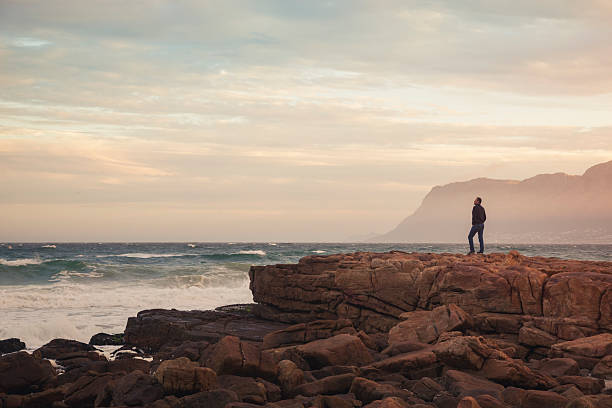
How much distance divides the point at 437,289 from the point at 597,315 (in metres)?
4.24

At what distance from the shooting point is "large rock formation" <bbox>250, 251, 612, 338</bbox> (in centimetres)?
1405

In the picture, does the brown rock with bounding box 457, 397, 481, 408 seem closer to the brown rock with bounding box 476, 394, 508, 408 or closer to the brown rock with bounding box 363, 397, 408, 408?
the brown rock with bounding box 476, 394, 508, 408

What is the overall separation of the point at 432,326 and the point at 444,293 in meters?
2.73

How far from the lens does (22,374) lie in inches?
439

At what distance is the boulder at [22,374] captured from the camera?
11.0 metres

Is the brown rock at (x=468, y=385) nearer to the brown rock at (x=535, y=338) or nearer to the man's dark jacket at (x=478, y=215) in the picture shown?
the brown rock at (x=535, y=338)

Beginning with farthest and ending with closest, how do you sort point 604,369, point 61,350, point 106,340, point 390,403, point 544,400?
1. point 106,340
2. point 61,350
3. point 604,369
4. point 544,400
5. point 390,403

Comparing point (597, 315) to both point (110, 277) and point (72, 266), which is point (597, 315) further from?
point (72, 266)

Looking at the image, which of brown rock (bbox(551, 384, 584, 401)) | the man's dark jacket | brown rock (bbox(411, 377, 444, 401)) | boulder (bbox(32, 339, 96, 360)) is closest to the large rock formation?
the man's dark jacket

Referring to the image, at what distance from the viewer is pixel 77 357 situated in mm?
14992

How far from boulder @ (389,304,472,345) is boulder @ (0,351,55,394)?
7339 millimetres

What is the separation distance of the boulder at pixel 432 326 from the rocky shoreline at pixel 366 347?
0.10ft

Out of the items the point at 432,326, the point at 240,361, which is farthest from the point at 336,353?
the point at 432,326

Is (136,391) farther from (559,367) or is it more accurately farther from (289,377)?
(559,367)
